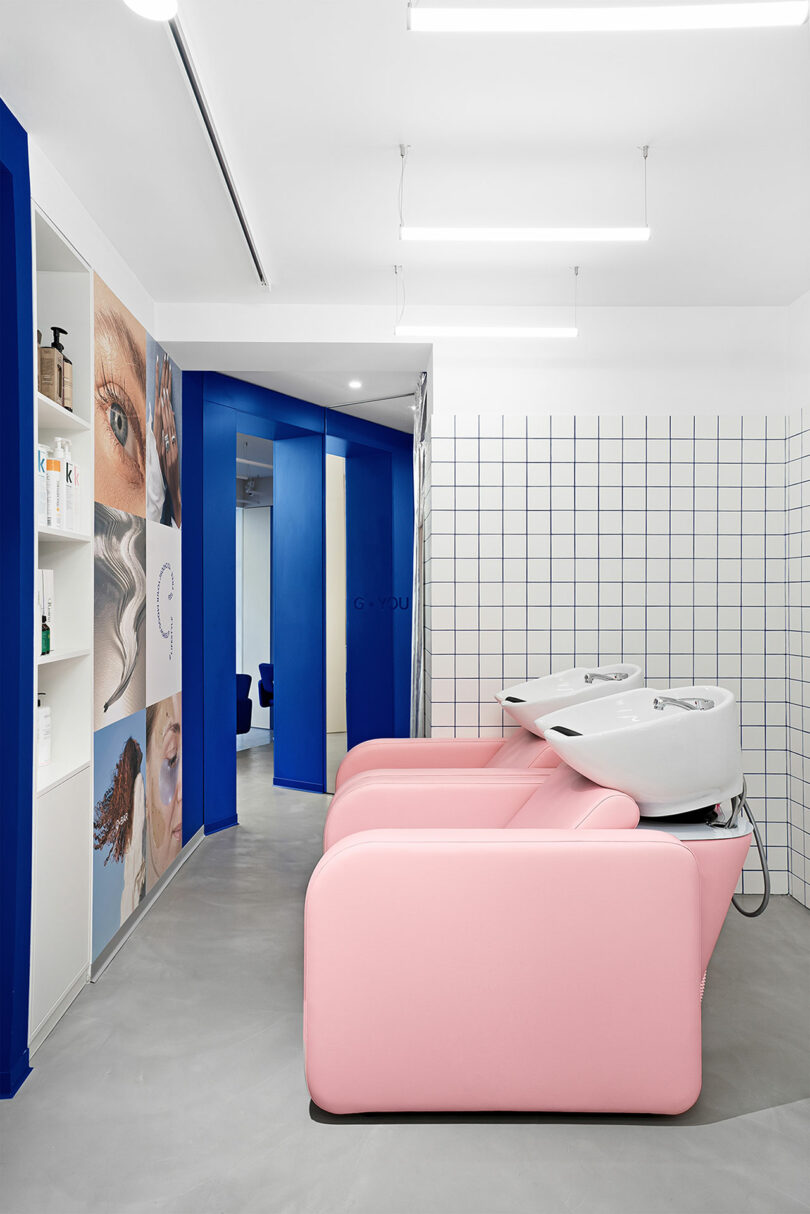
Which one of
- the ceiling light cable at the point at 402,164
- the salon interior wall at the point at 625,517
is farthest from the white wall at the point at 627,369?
the ceiling light cable at the point at 402,164

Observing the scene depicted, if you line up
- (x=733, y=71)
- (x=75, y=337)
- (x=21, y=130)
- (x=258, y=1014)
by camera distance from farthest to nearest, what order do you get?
(x=75, y=337), (x=258, y=1014), (x=21, y=130), (x=733, y=71)

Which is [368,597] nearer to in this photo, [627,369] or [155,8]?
[627,369]

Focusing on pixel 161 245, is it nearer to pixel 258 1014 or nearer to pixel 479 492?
pixel 479 492

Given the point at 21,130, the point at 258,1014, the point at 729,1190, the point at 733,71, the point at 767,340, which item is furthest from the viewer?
the point at 767,340

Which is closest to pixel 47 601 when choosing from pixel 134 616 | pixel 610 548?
pixel 134 616

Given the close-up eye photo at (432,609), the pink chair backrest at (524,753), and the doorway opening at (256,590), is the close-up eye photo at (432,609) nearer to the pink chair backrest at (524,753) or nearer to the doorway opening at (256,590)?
the pink chair backrest at (524,753)

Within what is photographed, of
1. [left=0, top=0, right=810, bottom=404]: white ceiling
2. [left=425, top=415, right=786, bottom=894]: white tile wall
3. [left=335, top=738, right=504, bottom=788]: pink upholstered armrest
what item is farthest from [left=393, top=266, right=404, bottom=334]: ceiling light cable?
[left=335, top=738, right=504, bottom=788]: pink upholstered armrest

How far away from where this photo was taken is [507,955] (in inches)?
73.1

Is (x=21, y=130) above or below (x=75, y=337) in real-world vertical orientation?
above

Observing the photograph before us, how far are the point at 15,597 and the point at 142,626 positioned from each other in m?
1.25

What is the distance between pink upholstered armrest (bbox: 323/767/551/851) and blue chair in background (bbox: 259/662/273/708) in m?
4.81

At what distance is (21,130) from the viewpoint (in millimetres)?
2180

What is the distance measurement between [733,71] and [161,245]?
202 cm

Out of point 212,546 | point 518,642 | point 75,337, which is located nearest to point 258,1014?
point 518,642
